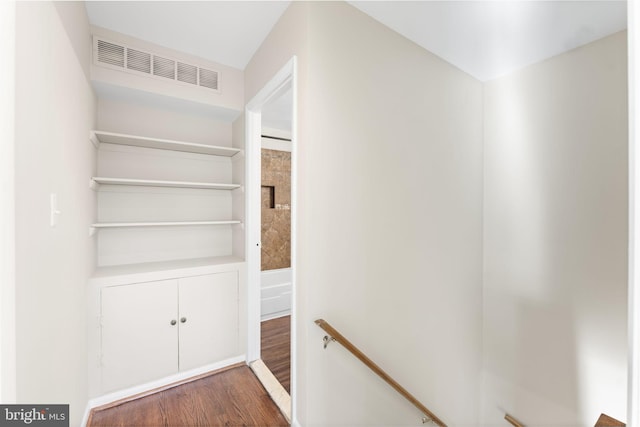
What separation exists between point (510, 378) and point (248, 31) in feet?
11.9

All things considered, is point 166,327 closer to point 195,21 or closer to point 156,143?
point 156,143

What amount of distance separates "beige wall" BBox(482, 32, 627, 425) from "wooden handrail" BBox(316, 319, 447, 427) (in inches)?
41.5

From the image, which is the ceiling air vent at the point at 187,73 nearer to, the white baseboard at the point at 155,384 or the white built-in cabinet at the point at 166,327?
the white built-in cabinet at the point at 166,327

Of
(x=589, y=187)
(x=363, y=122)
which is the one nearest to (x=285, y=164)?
(x=363, y=122)

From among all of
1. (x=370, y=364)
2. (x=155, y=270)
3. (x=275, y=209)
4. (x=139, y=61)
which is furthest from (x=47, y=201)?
(x=275, y=209)

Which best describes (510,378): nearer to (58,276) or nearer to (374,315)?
(374,315)

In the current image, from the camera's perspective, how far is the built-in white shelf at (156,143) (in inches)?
75.5

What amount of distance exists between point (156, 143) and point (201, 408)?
2018 millimetres

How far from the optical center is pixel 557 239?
2125mm

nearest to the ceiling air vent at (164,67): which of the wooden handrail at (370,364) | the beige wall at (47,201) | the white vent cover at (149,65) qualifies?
the white vent cover at (149,65)

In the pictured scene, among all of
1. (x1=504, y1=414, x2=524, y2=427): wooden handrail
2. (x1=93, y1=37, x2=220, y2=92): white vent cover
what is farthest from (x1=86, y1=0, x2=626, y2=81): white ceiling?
(x1=504, y1=414, x2=524, y2=427): wooden handrail

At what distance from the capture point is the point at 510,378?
2410 mm

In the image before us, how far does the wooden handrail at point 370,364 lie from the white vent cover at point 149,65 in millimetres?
2102

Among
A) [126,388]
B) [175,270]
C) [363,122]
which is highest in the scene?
[363,122]
